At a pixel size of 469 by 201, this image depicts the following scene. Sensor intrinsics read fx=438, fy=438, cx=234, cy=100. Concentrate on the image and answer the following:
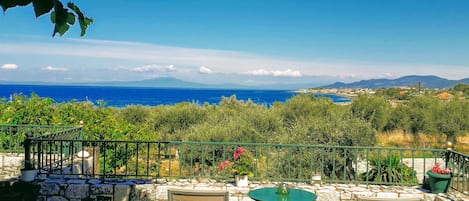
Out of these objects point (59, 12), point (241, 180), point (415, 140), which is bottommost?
point (415, 140)

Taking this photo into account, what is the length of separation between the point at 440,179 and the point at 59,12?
614 centimetres

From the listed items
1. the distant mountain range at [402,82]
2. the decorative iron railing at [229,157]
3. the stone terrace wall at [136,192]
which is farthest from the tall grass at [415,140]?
the distant mountain range at [402,82]

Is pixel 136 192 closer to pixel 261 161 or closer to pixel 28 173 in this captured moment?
pixel 28 173

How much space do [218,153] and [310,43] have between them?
128 feet

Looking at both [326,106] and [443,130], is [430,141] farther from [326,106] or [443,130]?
[326,106]

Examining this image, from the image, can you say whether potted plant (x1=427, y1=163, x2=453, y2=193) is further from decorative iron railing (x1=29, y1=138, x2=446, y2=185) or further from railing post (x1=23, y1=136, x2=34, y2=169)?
railing post (x1=23, y1=136, x2=34, y2=169)

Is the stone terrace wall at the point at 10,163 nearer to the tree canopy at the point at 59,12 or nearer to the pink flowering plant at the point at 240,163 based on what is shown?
the pink flowering plant at the point at 240,163

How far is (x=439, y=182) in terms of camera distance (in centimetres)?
634

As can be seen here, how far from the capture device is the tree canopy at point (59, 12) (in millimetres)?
1418

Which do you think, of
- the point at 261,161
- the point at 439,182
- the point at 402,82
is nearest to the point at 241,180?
the point at 439,182

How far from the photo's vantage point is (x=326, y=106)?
821 inches

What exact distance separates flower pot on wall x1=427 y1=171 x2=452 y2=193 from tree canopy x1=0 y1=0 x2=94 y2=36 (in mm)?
5894

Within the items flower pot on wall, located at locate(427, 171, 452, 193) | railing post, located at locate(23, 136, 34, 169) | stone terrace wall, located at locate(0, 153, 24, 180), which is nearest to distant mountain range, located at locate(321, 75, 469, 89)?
stone terrace wall, located at locate(0, 153, 24, 180)

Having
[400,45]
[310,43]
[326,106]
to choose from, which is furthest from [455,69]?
[326,106]
